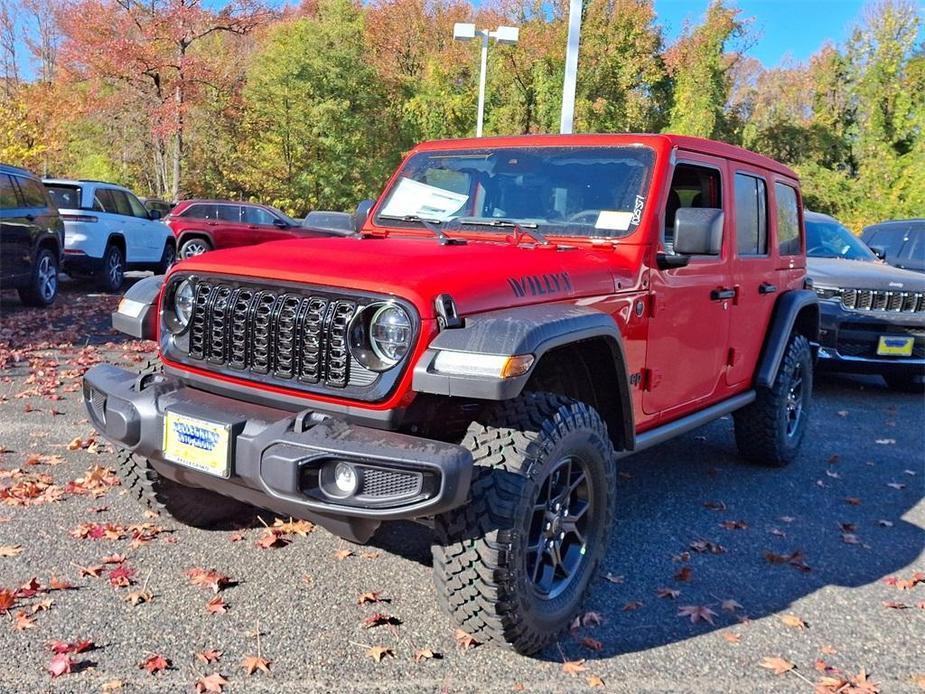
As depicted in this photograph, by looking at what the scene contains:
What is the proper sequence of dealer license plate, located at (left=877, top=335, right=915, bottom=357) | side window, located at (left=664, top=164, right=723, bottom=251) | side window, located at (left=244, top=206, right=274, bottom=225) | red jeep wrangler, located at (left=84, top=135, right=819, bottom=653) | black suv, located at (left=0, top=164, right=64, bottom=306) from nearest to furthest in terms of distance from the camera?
red jeep wrangler, located at (left=84, top=135, right=819, bottom=653) → side window, located at (left=664, top=164, right=723, bottom=251) → dealer license plate, located at (left=877, top=335, right=915, bottom=357) → black suv, located at (left=0, top=164, right=64, bottom=306) → side window, located at (left=244, top=206, right=274, bottom=225)

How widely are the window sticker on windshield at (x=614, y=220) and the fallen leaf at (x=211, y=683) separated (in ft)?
8.07

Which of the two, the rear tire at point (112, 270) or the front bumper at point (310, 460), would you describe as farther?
the rear tire at point (112, 270)

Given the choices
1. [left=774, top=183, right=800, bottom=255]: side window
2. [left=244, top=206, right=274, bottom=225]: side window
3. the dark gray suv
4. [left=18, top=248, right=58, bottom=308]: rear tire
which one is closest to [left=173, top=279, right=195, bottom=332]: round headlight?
[left=774, top=183, right=800, bottom=255]: side window

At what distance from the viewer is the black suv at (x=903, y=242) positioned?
11172 mm

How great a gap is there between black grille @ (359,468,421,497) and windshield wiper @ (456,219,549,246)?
157 centimetres

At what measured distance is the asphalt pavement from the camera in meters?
2.94

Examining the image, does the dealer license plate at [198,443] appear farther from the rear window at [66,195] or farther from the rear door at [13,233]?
the rear window at [66,195]

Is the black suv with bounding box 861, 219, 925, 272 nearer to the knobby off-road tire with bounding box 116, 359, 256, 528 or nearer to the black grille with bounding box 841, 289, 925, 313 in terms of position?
the black grille with bounding box 841, 289, 925, 313

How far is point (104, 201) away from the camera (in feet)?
44.5

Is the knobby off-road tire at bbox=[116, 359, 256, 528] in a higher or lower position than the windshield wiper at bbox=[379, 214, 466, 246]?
lower

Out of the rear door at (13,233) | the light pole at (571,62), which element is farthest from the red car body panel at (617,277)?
the rear door at (13,233)

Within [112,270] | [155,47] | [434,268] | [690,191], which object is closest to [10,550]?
[434,268]

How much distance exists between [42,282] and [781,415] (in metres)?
9.31

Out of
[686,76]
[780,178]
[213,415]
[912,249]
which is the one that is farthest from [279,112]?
[213,415]
